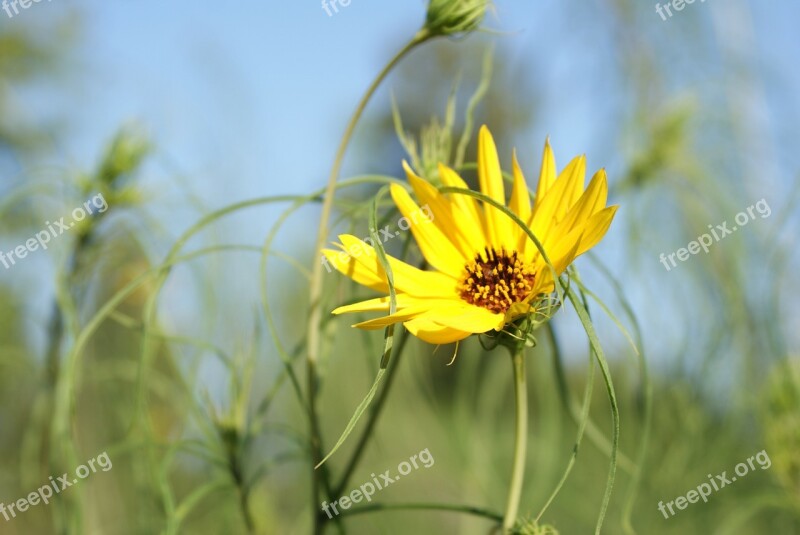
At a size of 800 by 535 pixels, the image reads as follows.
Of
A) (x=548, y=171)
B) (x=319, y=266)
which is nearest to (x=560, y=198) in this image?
(x=548, y=171)

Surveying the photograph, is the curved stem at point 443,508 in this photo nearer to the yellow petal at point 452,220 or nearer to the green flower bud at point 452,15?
the yellow petal at point 452,220

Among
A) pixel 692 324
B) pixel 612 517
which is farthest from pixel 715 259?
pixel 612 517

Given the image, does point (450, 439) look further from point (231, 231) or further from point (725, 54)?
point (725, 54)

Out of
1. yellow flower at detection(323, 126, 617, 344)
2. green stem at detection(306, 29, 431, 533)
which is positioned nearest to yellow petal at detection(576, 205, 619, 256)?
yellow flower at detection(323, 126, 617, 344)

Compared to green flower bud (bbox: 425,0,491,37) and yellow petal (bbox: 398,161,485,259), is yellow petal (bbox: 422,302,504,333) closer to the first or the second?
yellow petal (bbox: 398,161,485,259)

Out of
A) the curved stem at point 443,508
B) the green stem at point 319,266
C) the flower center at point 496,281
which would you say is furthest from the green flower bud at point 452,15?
the curved stem at point 443,508

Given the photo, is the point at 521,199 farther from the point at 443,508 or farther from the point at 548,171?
the point at 443,508

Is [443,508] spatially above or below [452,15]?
below

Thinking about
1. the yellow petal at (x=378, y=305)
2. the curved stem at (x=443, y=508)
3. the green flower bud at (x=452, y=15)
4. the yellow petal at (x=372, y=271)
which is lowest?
the curved stem at (x=443, y=508)
